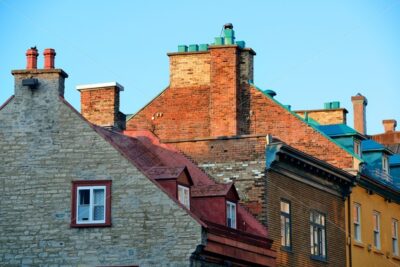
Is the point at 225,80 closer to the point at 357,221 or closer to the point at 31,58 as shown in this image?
the point at 357,221

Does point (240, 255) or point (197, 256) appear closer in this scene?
point (197, 256)

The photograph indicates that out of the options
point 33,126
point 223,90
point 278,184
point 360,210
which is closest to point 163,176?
point 33,126

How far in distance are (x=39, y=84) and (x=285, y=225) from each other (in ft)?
37.2

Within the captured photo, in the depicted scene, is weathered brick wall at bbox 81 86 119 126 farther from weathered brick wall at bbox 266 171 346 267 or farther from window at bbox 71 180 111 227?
window at bbox 71 180 111 227

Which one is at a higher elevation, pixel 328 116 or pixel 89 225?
pixel 328 116

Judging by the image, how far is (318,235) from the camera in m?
49.9

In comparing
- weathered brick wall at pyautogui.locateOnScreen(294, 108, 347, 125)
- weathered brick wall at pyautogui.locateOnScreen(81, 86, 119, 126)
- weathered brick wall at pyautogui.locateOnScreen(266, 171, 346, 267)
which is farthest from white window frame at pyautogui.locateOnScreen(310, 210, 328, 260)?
weathered brick wall at pyautogui.locateOnScreen(294, 108, 347, 125)

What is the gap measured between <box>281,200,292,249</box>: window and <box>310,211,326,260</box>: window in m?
2.25

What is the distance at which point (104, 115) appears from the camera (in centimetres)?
4700

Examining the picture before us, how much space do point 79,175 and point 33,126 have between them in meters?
2.22

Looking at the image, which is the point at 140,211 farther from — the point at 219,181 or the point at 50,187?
the point at 219,181

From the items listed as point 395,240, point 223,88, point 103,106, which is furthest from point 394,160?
point 103,106

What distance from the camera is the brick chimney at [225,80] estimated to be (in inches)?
1972

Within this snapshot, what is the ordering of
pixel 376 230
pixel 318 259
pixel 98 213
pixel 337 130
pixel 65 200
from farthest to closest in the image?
pixel 376 230 → pixel 337 130 → pixel 318 259 → pixel 65 200 → pixel 98 213
